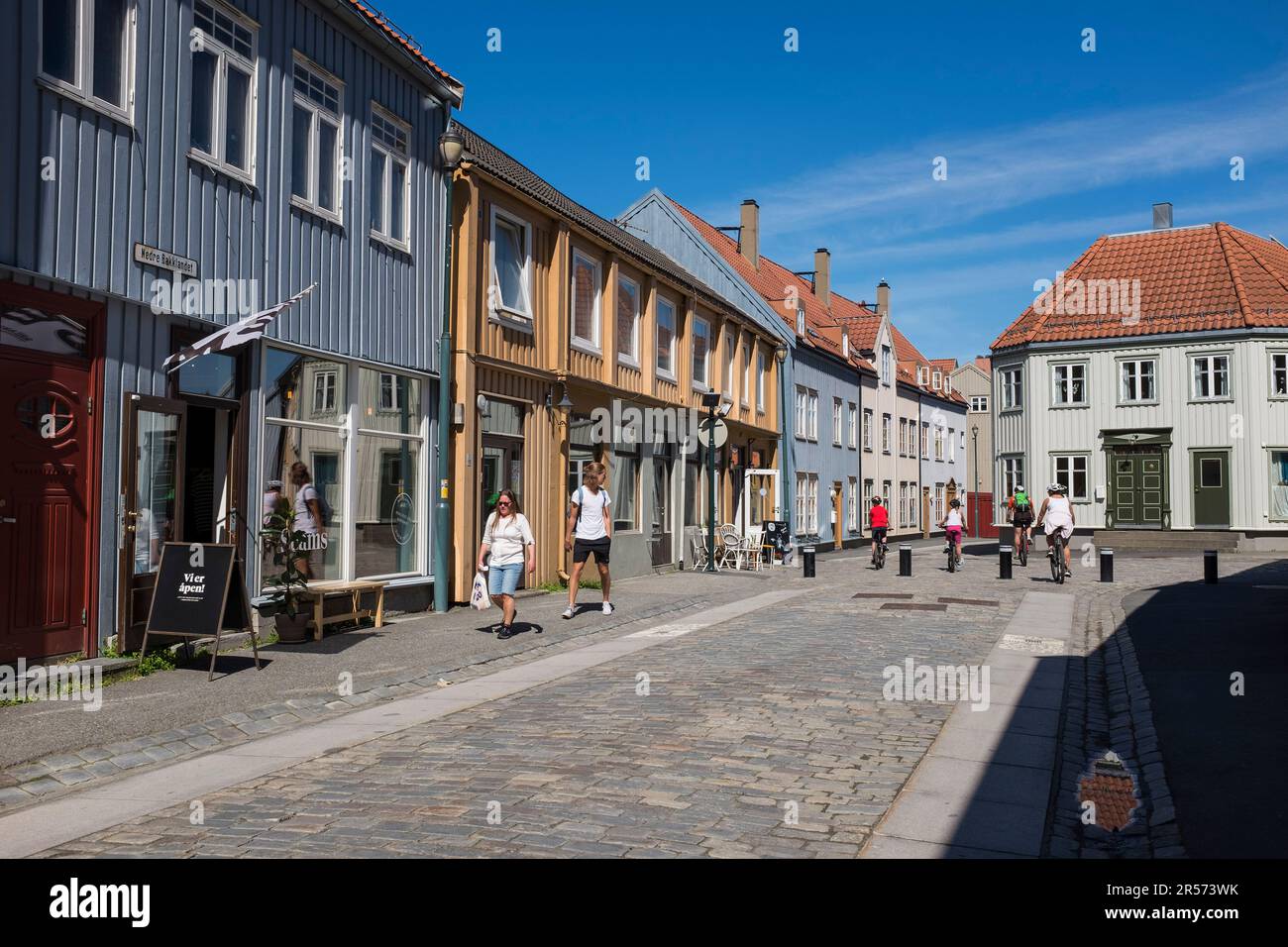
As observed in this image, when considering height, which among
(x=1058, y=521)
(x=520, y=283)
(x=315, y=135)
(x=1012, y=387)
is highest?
(x=1012, y=387)

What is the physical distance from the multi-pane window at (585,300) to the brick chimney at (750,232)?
67.9 ft

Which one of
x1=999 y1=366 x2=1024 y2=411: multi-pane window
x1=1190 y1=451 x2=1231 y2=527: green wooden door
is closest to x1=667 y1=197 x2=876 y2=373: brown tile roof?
x1=999 y1=366 x2=1024 y2=411: multi-pane window

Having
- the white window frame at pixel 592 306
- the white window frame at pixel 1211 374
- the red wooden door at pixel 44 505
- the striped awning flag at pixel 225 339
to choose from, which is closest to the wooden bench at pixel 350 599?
the red wooden door at pixel 44 505

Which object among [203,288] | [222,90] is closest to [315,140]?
[222,90]

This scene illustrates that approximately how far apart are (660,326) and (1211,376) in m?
20.8

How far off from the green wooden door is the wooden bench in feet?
97.4

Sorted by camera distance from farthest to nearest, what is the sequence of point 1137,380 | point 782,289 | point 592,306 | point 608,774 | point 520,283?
1. point 782,289
2. point 1137,380
3. point 592,306
4. point 520,283
5. point 608,774

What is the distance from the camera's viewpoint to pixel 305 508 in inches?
501

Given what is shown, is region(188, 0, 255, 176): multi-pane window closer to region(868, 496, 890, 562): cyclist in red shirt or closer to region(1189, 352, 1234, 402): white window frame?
region(868, 496, 890, 562): cyclist in red shirt

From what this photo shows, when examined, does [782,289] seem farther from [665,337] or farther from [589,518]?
[589,518]

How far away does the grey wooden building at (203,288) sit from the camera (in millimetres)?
8852

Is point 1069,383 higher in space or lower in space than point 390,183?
higher

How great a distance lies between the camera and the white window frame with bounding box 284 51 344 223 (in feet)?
40.4
